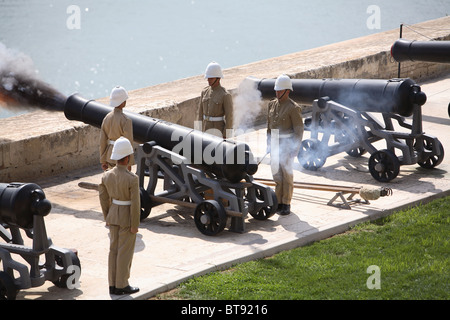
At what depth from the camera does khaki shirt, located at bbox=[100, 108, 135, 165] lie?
983cm

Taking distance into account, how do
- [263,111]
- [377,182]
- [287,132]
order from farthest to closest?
1. [263,111]
2. [377,182]
3. [287,132]

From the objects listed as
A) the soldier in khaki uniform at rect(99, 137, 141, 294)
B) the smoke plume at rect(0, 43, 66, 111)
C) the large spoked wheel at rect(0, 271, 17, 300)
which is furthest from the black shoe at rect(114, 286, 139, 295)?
the smoke plume at rect(0, 43, 66, 111)

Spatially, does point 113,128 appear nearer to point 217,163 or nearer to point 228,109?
point 217,163

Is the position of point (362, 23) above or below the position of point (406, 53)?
below

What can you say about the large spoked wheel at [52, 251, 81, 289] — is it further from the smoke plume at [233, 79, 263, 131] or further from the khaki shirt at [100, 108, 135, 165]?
the smoke plume at [233, 79, 263, 131]

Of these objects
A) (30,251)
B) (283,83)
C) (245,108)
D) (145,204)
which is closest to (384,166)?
(283,83)

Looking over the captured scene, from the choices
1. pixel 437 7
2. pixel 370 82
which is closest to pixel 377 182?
pixel 370 82

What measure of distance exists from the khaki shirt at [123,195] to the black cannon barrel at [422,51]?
28.3ft

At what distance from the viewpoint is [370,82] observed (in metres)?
12.0

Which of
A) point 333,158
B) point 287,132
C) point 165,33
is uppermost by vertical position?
point 287,132

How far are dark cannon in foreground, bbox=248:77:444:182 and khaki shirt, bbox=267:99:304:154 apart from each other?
1.47 meters

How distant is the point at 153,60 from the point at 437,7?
19.7 meters

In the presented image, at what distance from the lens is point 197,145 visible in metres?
9.81

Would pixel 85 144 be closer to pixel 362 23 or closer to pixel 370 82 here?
pixel 370 82
